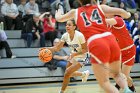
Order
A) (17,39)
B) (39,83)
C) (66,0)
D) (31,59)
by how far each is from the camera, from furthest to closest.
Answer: (66,0)
(17,39)
(31,59)
(39,83)

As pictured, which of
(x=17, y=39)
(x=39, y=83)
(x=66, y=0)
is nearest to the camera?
(x=39, y=83)

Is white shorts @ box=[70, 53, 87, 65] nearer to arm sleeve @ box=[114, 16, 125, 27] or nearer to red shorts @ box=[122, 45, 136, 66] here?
red shorts @ box=[122, 45, 136, 66]

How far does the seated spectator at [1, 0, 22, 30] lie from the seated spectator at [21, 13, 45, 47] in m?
0.51

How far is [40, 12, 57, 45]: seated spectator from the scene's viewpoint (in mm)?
13000

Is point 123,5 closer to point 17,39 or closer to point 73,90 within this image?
point 17,39

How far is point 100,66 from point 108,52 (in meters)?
0.25

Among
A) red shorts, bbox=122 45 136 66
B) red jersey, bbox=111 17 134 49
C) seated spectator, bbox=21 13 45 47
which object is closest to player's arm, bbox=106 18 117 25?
red jersey, bbox=111 17 134 49

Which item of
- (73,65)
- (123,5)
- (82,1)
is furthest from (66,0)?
(82,1)

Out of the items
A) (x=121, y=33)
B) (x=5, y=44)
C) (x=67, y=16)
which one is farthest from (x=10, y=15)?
(x=67, y=16)

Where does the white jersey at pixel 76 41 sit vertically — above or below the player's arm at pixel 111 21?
below

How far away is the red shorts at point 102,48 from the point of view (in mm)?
5137

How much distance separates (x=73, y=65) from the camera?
790 cm

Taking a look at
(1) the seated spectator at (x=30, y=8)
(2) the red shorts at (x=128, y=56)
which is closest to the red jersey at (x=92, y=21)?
(2) the red shorts at (x=128, y=56)

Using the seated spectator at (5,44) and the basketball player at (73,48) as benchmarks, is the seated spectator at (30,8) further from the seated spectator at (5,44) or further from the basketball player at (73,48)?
the basketball player at (73,48)
